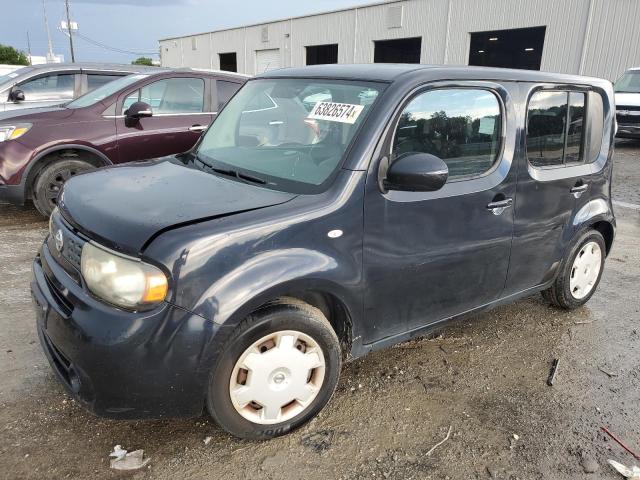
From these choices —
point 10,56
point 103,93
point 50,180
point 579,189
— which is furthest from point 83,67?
point 10,56

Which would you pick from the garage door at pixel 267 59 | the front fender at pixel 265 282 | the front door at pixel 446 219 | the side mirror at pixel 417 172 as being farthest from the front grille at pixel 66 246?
the garage door at pixel 267 59

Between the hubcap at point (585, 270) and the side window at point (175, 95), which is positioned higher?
the side window at point (175, 95)

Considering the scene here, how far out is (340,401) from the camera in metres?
2.87

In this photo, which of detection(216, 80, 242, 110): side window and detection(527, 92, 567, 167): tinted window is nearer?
detection(527, 92, 567, 167): tinted window

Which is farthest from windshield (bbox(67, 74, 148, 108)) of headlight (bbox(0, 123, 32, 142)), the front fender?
the front fender

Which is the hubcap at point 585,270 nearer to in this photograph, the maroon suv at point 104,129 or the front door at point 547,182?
the front door at point 547,182

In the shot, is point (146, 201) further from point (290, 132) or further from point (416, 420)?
point (416, 420)

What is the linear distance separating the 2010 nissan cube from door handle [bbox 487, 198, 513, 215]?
0.01 metres

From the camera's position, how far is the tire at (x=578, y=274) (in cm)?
386

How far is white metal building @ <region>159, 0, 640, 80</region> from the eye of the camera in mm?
19141

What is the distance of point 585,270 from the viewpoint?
4.07 meters

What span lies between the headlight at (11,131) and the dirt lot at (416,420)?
2.42 metres

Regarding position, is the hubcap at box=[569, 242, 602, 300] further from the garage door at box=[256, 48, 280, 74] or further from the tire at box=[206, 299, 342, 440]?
the garage door at box=[256, 48, 280, 74]

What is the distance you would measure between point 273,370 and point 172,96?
194 inches
